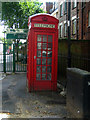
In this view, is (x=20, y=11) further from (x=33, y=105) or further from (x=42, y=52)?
(x=33, y=105)

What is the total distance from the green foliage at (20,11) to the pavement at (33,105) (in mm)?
14467

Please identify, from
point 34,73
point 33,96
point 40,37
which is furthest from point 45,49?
point 33,96

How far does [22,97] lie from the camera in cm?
618

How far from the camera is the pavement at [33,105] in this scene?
4617 millimetres

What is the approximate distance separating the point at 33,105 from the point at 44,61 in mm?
2091

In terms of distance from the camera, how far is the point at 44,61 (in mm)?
6891

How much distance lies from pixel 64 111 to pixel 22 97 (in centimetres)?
191

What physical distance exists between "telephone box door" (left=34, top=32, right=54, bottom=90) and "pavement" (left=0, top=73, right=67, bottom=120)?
389 mm

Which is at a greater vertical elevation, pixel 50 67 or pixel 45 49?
pixel 45 49

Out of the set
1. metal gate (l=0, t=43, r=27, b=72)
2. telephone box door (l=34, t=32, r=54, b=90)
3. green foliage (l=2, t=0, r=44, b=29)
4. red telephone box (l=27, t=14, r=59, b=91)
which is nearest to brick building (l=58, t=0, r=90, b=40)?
green foliage (l=2, t=0, r=44, b=29)

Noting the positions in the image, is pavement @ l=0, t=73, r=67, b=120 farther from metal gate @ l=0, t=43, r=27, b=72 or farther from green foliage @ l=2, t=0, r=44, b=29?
green foliage @ l=2, t=0, r=44, b=29

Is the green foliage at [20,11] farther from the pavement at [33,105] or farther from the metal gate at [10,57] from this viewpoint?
the pavement at [33,105]

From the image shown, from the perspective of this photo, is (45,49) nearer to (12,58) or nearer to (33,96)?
(33,96)

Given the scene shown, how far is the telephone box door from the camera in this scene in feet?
22.3
